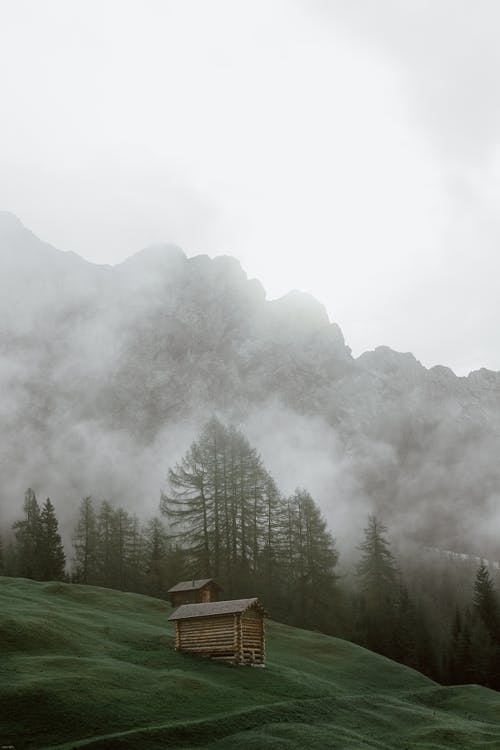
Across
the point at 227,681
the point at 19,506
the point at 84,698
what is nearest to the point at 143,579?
the point at 227,681

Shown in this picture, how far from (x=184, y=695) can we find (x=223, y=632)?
12.8 m

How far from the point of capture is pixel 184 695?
37.5 meters

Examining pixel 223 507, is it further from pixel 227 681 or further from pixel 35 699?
pixel 35 699

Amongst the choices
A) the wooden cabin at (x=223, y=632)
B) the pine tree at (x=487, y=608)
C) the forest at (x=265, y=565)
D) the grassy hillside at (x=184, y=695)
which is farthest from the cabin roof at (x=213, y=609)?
the pine tree at (x=487, y=608)

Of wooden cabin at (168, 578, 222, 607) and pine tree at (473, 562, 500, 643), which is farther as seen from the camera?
pine tree at (473, 562, 500, 643)

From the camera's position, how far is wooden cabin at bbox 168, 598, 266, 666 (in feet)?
162

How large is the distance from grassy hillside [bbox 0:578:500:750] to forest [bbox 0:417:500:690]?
14.8m

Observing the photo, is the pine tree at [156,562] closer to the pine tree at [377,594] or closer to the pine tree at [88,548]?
the pine tree at [88,548]

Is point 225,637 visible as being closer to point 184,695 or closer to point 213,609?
point 213,609

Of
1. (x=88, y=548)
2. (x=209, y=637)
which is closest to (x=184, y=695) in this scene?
(x=209, y=637)

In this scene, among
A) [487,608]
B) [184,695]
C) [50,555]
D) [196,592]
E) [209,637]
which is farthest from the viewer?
[50,555]

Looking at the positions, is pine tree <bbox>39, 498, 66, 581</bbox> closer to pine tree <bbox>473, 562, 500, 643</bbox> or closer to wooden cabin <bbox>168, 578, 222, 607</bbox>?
wooden cabin <bbox>168, 578, 222, 607</bbox>

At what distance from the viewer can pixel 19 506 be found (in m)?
194

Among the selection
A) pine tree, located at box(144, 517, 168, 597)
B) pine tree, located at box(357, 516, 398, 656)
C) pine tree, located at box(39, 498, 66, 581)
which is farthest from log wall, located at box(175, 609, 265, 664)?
pine tree, located at box(39, 498, 66, 581)
